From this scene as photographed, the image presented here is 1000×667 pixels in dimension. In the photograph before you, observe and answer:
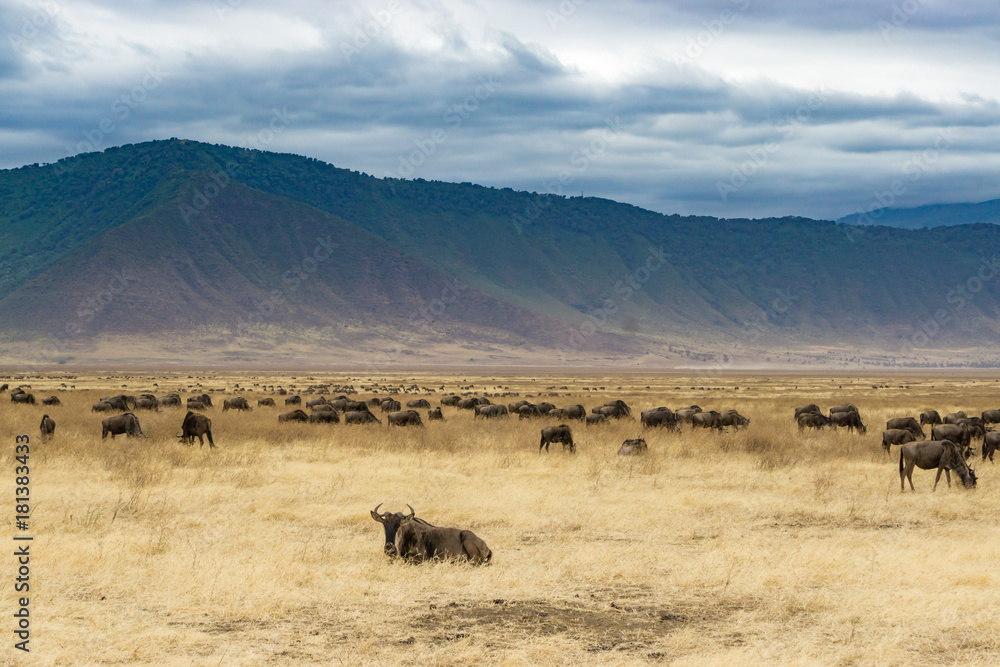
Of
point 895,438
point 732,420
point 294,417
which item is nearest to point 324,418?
point 294,417

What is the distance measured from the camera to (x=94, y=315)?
7096 inches

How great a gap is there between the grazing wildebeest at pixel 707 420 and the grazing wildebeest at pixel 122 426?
53.7 feet

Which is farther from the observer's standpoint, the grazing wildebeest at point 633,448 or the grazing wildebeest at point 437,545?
the grazing wildebeest at point 633,448

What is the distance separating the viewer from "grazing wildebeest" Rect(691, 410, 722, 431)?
31.5 meters

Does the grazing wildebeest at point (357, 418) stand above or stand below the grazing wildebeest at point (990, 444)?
below

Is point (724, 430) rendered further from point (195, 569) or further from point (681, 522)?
point (195, 569)

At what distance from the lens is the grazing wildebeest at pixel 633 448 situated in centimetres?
2397

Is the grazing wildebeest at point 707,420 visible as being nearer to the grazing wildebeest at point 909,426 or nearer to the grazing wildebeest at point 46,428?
the grazing wildebeest at point 909,426

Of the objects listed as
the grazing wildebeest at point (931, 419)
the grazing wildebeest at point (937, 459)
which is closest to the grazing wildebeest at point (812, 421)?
the grazing wildebeest at point (931, 419)

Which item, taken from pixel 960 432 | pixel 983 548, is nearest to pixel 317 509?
pixel 983 548

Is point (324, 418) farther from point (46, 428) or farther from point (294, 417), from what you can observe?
point (46, 428)

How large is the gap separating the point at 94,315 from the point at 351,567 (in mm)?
182529

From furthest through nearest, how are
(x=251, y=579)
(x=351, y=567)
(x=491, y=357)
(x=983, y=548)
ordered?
(x=491, y=357), (x=983, y=548), (x=351, y=567), (x=251, y=579)

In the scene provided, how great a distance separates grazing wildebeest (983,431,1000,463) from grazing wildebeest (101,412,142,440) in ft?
69.3
